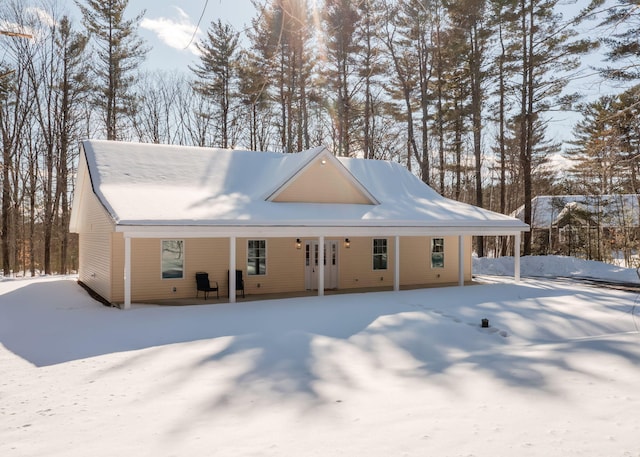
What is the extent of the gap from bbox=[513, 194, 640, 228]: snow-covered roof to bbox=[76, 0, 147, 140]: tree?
26.6 m

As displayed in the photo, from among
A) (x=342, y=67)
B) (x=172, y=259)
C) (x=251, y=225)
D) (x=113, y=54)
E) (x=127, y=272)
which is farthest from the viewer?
(x=342, y=67)

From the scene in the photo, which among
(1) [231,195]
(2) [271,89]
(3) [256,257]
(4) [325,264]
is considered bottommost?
(4) [325,264]

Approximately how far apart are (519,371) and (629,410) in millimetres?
1492

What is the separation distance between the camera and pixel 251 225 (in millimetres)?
11891

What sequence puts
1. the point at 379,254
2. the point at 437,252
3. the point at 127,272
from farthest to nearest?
the point at 437,252 < the point at 379,254 < the point at 127,272

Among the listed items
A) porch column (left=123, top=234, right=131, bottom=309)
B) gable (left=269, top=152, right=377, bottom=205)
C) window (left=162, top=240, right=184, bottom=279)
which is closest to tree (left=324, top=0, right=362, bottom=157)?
gable (left=269, top=152, right=377, bottom=205)

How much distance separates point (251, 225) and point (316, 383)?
689cm

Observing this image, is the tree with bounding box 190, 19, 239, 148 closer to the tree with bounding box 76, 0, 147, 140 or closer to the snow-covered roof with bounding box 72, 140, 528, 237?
the tree with bounding box 76, 0, 147, 140

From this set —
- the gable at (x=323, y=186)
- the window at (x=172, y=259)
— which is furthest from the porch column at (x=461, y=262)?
the window at (x=172, y=259)

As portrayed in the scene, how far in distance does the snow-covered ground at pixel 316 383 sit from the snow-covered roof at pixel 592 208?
16.6m

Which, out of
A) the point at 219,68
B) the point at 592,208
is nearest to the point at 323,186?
the point at 219,68

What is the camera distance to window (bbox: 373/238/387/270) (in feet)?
51.2

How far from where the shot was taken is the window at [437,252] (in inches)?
648

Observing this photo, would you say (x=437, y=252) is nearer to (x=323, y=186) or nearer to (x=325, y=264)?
(x=325, y=264)
